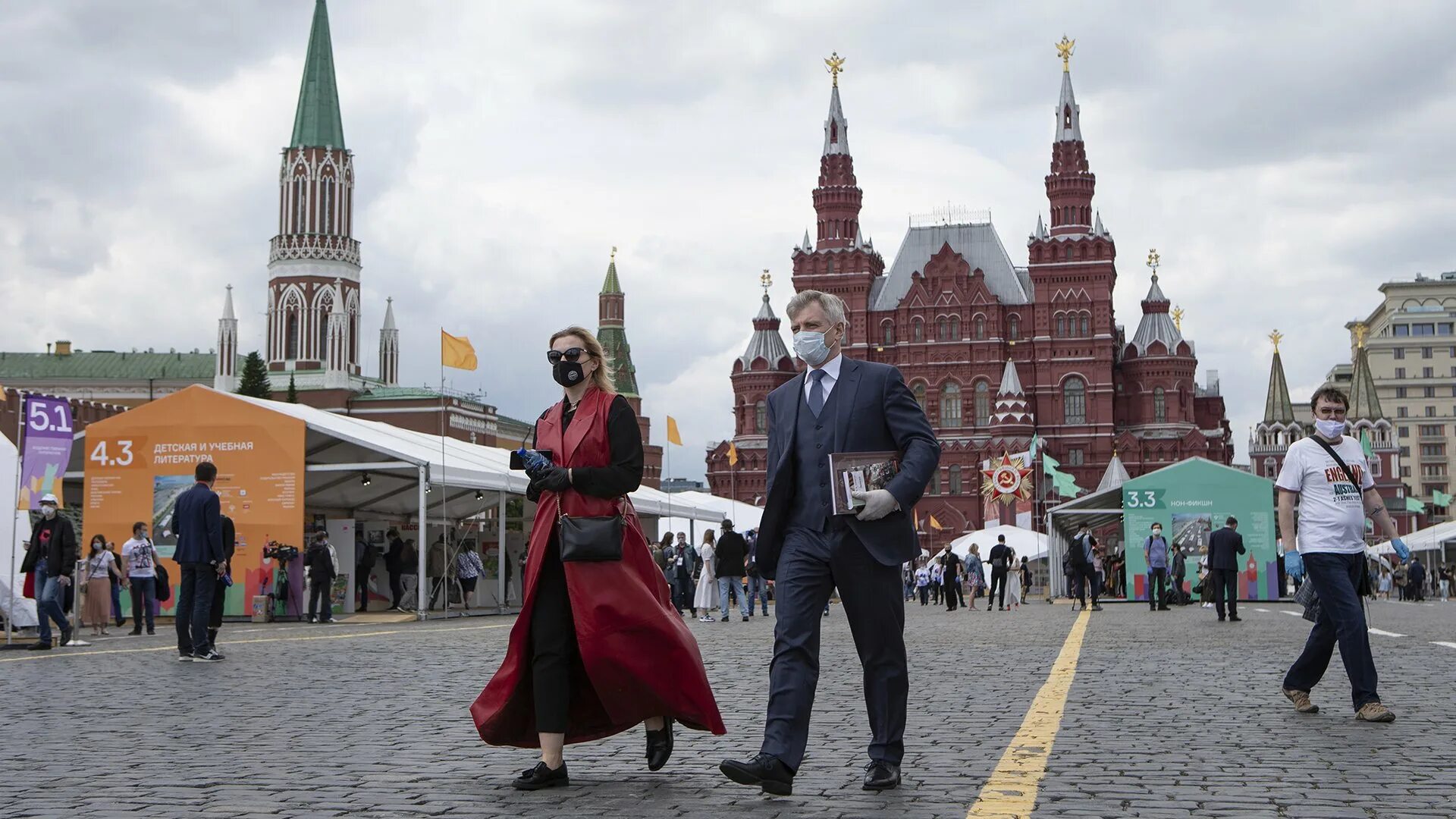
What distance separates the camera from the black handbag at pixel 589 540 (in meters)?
5.45

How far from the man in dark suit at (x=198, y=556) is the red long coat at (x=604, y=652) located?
7119 millimetres

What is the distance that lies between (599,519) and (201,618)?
7765 mm

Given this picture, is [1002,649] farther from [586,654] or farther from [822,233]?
[822,233]

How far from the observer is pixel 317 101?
105 m

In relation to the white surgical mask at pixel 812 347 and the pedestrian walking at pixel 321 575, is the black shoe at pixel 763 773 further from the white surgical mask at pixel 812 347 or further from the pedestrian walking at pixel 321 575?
the pedestrian walking at pixel 321 575

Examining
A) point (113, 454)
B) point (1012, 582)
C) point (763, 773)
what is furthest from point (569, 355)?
point (1012, 582)

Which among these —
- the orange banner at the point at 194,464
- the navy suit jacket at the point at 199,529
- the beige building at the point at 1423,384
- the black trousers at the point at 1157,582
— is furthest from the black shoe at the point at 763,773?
the beige building at the point at 1423,384

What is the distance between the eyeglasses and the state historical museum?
7901cm

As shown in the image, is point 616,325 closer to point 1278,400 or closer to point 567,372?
point 1278,400

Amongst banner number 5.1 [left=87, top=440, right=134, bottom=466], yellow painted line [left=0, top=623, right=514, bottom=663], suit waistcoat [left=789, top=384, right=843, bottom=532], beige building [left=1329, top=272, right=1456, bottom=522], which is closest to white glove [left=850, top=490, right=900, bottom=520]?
suit waistcoat [left=789, top=384, right=843, bottom=532]

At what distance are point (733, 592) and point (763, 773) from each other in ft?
67.3

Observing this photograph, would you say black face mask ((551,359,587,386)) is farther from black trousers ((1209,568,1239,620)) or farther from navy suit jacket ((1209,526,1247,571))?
navy suit jacket ((1209,526,1247,571))

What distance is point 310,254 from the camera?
10525 cm

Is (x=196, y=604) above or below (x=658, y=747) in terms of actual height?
above
